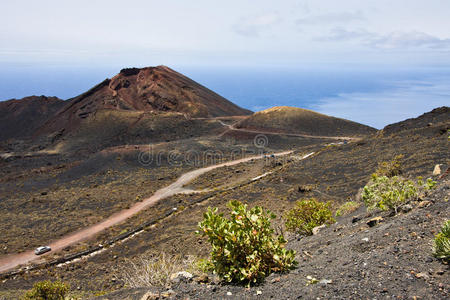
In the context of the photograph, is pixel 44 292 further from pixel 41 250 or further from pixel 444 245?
pixel 41 250

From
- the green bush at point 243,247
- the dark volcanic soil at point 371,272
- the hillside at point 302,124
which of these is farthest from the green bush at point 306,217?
the hillside at point 302,124

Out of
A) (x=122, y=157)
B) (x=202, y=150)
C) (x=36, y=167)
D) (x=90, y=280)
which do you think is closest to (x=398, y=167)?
(x=90, y=280)

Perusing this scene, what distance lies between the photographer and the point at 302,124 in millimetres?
57906

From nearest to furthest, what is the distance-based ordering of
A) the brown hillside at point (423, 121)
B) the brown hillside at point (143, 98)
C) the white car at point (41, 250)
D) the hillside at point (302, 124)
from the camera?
the white car at point (41, 250) < the brown hillside at point (423, 121) < the hillside at point (302, 124) < the brown hillside at point (143, 98)

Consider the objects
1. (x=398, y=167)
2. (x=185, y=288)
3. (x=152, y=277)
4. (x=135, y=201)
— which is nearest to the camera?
(x=185, y=288)

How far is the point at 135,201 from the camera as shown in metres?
29.0

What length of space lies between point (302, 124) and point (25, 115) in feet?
211

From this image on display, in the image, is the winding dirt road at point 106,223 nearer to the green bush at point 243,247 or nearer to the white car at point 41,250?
the white car at point 41,250

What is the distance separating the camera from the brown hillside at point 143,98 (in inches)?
2609

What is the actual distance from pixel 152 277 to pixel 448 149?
2131 centimetres

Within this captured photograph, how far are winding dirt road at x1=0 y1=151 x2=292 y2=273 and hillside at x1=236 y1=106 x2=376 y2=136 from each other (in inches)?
821

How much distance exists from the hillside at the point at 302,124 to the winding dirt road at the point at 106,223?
20.8 m

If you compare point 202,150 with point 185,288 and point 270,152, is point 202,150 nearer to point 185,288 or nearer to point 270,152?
point 270,152

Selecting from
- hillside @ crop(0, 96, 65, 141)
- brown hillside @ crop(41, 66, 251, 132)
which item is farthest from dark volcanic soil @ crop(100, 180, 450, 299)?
hillside @ crop(0, 96, 65, 141)
